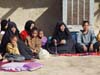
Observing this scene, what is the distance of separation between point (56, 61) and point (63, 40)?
44.6 inches

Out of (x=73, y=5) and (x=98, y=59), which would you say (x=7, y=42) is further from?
(x=73, y=5)

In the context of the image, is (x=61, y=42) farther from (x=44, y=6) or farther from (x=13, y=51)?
(x=44, y=6)

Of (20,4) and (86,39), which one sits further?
(20,4)

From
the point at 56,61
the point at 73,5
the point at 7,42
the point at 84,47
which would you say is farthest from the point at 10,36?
the point at 73,5

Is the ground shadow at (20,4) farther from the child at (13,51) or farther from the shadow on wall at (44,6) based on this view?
the child at (13,51)

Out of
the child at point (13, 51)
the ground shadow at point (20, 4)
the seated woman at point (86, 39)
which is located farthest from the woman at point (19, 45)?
the ground shadow at point (20, 4)

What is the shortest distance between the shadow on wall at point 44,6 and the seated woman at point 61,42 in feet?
7.35

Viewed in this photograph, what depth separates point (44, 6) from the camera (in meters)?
13.6

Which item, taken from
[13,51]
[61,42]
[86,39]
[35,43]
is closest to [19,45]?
[13,51]

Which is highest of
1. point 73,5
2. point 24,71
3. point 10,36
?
point 73,5

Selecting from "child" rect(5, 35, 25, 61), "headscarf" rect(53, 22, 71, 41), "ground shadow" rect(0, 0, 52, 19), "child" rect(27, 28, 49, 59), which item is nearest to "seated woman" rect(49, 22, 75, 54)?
"headscarf" rect(53, 22, 71, 41)

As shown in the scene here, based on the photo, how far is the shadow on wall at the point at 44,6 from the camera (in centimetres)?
1348

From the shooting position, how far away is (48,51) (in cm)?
1112

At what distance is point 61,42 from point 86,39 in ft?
1.91
